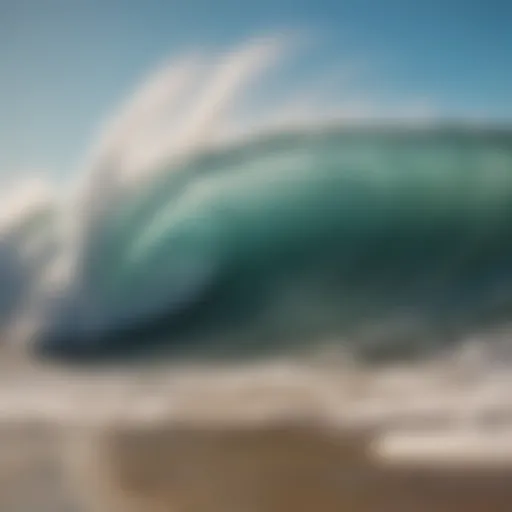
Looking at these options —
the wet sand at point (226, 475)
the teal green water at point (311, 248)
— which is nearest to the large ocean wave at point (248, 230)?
the teal green water at point (311, 248)

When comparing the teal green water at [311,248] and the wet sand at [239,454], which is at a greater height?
the teal green water at [311,248]

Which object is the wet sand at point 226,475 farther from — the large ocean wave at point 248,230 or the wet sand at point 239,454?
the large ocean wave at point 248,230

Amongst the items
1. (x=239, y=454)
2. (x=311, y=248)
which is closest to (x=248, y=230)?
(x=311, y=248)

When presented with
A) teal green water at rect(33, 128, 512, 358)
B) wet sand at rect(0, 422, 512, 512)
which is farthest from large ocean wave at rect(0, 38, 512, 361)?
wet sand at rect(0, 422, 512, 512)

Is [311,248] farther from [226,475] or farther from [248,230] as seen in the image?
[226,475]

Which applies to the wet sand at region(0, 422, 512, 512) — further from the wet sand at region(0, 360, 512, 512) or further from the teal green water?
the teal green water

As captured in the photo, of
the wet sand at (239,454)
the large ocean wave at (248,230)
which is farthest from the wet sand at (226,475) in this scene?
the large ocean wave at (248,230)

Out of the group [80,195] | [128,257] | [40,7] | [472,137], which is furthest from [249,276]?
[40,7]
